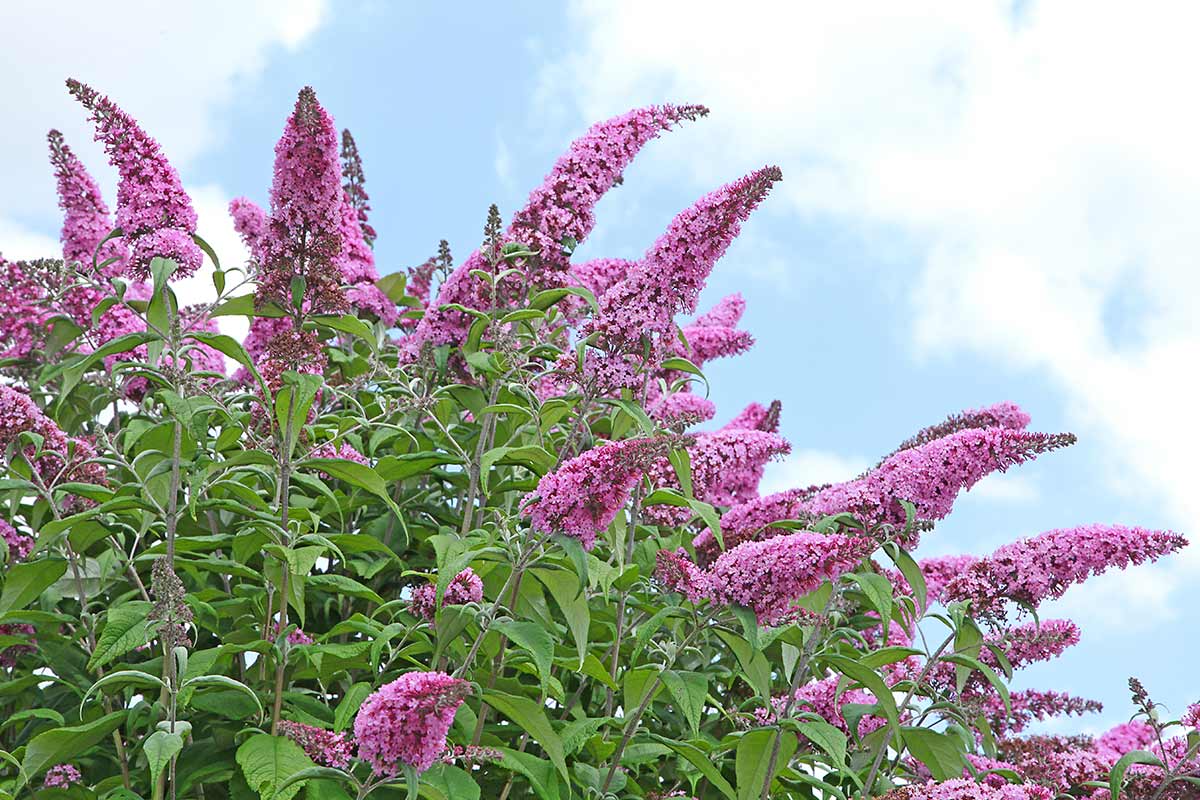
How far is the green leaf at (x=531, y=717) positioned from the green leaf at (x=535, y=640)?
0.37 m

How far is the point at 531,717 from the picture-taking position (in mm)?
4820

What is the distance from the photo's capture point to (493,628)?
4473 mm

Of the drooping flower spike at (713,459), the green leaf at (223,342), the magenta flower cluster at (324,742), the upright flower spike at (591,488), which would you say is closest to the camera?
the upright flower spike at (591,488)

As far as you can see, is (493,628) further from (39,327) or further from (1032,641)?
(39,327)

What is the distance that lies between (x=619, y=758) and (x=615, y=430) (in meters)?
1.48

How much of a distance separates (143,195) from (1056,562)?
448 centimetres

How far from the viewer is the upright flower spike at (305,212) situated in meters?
5.76

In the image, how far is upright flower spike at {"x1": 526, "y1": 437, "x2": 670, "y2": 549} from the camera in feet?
13.3

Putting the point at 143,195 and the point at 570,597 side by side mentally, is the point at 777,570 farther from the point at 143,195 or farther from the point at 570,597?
the point at 143,195

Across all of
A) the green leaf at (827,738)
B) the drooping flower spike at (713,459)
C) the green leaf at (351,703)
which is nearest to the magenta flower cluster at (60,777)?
the green leaf at (351,703)

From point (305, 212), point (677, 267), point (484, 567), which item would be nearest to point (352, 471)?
point (484, 567)

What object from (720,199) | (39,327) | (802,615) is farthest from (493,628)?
(39,327)

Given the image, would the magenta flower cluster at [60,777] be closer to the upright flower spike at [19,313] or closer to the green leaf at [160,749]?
the green leaf at [160,749]

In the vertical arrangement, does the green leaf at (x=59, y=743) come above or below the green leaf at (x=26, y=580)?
below
